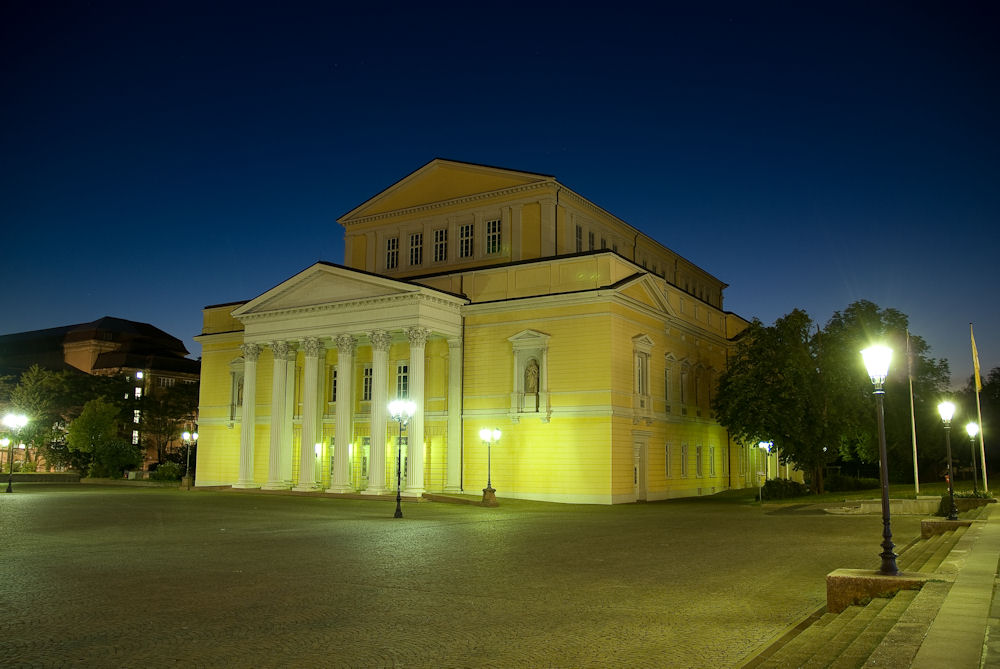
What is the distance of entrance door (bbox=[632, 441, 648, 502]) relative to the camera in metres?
43.1

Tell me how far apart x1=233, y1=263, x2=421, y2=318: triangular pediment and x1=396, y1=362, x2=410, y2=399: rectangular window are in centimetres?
511

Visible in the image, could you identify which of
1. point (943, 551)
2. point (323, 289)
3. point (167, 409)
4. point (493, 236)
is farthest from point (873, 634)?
point (167, 409)

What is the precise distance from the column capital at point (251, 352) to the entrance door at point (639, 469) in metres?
23.5

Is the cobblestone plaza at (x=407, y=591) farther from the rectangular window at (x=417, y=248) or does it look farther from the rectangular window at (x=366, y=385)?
the rectangular window at (x=417, y=248)

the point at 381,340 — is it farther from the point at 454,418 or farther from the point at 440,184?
the point at 440,184

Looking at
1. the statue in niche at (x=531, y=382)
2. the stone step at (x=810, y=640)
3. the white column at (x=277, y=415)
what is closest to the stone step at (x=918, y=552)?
the stone step at (x=810, y=640)

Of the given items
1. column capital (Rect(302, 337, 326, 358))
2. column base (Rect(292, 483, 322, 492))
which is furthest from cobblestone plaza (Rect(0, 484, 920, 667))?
column capital (Rect(302, 337, 326, 358))

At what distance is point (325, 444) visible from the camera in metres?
49.2

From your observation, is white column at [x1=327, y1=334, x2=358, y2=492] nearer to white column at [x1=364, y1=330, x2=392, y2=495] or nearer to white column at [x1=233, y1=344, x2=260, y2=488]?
white column at [x1=364, y1=330, x2=392, y2=495]

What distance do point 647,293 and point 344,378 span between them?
1746cm

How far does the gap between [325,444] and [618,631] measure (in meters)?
41.1

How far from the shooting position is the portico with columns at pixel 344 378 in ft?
141

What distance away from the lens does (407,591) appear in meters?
12.9

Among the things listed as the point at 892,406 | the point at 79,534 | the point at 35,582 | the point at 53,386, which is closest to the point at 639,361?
the point at 892,406
